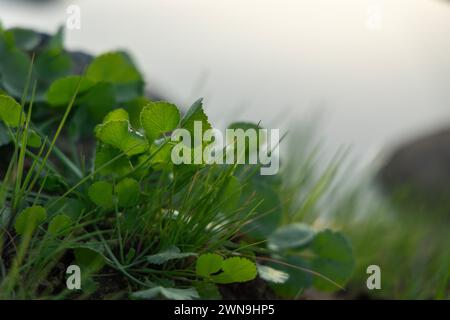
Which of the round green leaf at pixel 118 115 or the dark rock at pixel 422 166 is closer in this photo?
the round green leaf at pixel 118 115

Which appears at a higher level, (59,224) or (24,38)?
(24,38)

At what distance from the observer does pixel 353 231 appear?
1.39 metres

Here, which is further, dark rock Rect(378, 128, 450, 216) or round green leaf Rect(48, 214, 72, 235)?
dark rock Rect(378, 128, 450, 216)

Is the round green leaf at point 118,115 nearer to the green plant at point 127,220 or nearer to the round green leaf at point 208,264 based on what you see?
the green plant at point 127,220

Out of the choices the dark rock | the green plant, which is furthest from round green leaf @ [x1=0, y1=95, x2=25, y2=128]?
the dark rock

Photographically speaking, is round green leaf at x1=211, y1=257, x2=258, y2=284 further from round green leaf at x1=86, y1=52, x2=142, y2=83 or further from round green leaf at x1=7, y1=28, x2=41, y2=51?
round green leaf at x1=7, y1=28, x2=41, y2=51

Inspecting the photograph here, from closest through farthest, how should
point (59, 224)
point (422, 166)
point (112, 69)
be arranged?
point (59, 224) < point (112, 69) < point (422, 166)

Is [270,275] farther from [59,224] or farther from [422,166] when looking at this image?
[422,166]

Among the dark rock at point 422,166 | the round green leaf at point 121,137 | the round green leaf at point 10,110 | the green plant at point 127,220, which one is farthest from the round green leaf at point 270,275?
the dark rock at point 422,166

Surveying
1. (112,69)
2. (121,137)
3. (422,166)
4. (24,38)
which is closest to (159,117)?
(121,137)

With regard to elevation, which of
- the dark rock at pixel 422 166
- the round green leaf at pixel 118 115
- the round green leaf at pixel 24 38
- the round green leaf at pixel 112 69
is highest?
the dark rock at pixel 422 166
